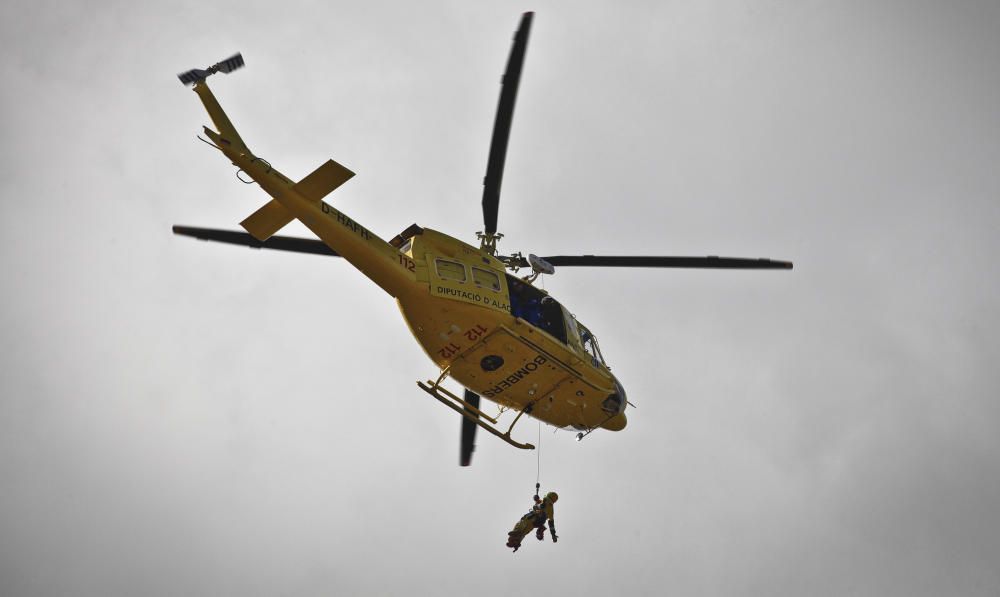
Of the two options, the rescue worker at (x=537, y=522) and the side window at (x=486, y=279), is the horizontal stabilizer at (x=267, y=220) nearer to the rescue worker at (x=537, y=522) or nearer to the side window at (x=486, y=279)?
the side window at (x=486, y=279)

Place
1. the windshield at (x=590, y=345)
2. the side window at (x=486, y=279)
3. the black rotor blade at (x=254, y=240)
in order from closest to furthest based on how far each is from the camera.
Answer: the black rotor blade at (x=254, y=240)
the side window at (x=486, y=279)
the windshield at (x=590, y=345)

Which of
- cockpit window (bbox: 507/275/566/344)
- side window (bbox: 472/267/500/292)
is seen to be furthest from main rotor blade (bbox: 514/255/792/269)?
side window (bbox: 472/267/500/292)

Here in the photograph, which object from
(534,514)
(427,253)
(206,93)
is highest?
(206,93)

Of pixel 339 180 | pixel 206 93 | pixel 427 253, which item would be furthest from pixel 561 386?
pixel 206 93

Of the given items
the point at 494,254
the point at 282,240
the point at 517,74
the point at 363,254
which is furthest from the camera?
the point at 494,254

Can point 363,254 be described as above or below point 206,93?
below

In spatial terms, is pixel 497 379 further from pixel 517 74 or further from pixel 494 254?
pixel 517 74

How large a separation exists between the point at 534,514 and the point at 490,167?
7.18 meters

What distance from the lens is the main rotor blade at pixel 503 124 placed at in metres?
11.8

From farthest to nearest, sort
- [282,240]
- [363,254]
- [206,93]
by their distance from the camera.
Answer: [282,240], [363,254], [206,93]

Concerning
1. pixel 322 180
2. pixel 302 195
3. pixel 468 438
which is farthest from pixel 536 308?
pixel 302 195

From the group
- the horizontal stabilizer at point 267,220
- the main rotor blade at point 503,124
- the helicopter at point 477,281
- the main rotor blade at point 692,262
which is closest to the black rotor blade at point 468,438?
the helicopter at point 477,281

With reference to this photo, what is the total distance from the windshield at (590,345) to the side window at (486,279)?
2.51 metres

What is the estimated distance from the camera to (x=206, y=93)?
507 inches
